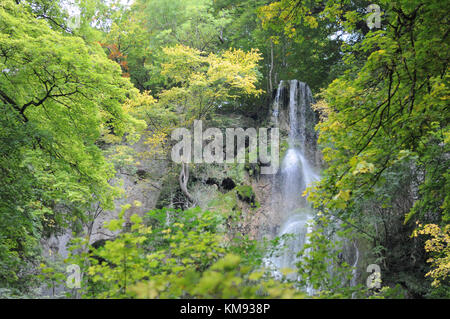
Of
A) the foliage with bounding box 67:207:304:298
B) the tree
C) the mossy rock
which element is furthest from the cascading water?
the foliage with bounding box 67:207:304:298

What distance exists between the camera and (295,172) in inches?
524

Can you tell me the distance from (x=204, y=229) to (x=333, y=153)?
1.89 meters

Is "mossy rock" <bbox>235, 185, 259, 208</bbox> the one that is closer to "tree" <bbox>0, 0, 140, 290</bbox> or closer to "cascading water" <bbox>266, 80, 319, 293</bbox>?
"cascading water" <bbox>266, 80, 319, 293</bbox>

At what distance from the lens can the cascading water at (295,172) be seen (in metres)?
11.2

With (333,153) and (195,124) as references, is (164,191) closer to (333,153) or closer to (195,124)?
(195,124)

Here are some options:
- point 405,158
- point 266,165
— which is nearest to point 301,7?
point 405,158

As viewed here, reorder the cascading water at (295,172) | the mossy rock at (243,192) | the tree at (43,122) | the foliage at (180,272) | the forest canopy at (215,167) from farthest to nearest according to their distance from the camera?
the mossy rock at (243,192), the cascading water at (295,172), the tree at (43,122), the forest canopy at (215,167), the foliage at (180,272)

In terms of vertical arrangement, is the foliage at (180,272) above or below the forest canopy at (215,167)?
below

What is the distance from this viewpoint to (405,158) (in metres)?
2.81

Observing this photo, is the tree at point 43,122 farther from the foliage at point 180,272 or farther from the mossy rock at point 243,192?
the mossy rock at point 243,192

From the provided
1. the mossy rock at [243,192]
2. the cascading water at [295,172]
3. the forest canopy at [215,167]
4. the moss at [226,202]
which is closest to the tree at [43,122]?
the forest canopy at [215,167]

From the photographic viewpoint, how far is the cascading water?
11234 mm
